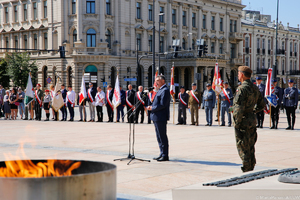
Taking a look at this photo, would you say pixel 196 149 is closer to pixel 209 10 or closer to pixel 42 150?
pixel 42 150

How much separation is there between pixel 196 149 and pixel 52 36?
4304 centimetres

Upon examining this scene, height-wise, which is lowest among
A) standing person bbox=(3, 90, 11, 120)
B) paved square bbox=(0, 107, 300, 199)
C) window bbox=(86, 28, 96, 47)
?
paved square bbox=(0, 107, 300, 199)

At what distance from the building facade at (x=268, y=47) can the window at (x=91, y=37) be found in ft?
105

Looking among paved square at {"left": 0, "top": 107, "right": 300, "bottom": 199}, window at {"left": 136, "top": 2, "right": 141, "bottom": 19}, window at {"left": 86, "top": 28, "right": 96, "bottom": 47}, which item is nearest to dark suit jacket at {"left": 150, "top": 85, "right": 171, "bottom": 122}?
paved square at {"left": 0, "top": 107, "right": 300, "bottom": 199}

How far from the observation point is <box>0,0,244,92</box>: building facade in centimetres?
4972

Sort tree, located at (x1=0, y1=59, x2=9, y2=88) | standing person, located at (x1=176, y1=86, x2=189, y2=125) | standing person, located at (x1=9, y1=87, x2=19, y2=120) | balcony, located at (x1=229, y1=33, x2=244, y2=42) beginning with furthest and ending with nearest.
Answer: balcony, located at (x1=229, y1=33, x2=244, y2=42) → tree, located at (x1=0, y1=59, x2=9, y2=88) → standing person, located at (x1=9, y1=87, x2=19, y2=120) → standing person, located at (x1=176, y1=86, x2=189, y2=125)

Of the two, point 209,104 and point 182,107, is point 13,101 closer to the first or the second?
point 182,107

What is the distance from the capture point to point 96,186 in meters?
4.12

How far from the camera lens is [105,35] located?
5056cm

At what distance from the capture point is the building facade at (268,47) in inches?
2982

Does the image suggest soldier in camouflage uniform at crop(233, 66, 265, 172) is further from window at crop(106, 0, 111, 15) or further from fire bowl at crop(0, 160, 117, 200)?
window at crop(106, 0, 111, 15)

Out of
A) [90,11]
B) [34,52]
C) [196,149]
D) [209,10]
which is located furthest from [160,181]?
[209,10]

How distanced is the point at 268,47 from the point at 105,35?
39.9 m

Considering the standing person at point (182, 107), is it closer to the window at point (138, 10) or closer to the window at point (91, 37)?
the window at point (91, 37)
